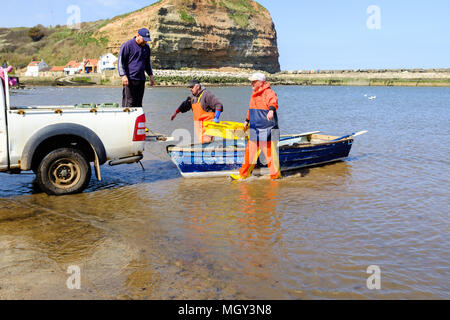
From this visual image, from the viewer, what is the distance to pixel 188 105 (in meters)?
10.4

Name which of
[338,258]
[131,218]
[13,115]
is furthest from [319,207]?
[13,115]

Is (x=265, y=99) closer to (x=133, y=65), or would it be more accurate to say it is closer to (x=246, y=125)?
(x=246, y=125)

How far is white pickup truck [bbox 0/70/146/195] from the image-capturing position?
23.2ft

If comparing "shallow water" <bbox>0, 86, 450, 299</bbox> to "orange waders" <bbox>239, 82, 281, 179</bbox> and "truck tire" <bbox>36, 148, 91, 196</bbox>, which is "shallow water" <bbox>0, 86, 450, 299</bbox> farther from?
"orange waders" <bbox>239, 82, 281, 179</bbox>

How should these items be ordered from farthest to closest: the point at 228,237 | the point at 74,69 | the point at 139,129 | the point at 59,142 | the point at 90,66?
1. the point at 74,69
2. the point at 90,66
3. the point at 139,129
4. the point at 59,142
5. the point at 228,237

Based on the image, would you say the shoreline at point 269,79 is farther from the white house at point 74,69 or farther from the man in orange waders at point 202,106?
the man in orange waders at point 202,106

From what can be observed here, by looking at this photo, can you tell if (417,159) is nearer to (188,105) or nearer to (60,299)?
(188,105)

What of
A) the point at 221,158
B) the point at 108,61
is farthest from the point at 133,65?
the point at 108,61

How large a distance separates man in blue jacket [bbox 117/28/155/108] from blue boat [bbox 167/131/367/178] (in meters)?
1.46

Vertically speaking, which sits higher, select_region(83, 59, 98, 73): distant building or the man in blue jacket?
select_region(83, 59, 98, 73): distant building

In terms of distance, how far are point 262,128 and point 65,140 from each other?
13.0 feet

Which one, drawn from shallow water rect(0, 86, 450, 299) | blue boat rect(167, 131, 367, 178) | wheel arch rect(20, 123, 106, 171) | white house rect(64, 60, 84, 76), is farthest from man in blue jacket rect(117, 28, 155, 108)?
white house rect(64, 60, 84, 76)

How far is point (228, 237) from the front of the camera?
5.83m

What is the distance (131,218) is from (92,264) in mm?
1811
